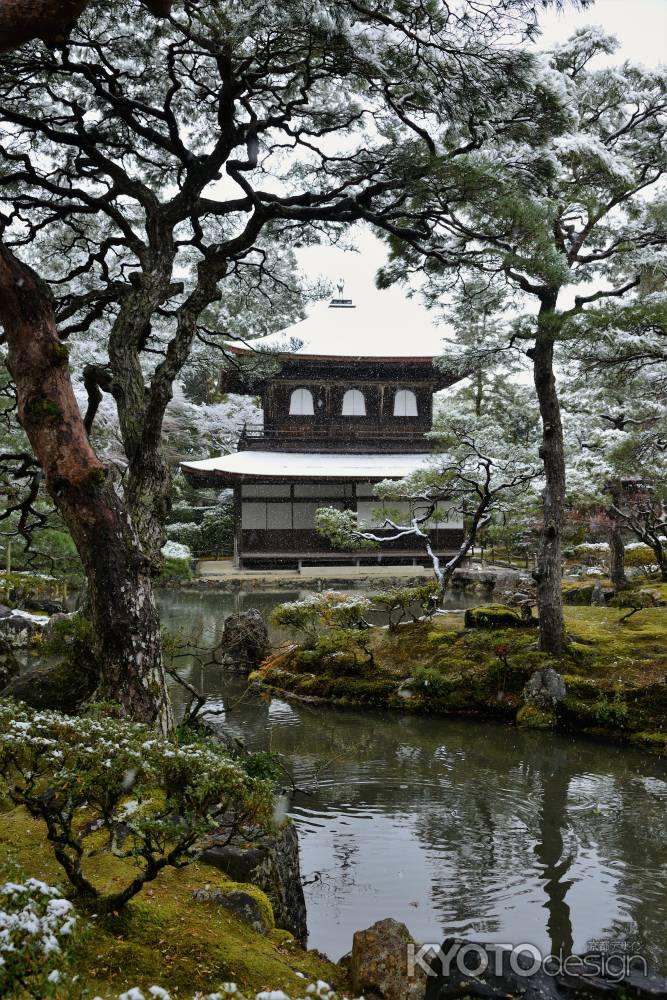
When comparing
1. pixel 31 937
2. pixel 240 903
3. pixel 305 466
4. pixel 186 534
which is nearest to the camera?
pixel 31 937

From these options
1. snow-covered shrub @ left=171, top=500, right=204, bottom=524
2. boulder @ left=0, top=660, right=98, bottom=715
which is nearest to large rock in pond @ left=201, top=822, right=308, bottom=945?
boulder @ left=0, top=660, right=98, bottom=715

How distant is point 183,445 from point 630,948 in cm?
2411

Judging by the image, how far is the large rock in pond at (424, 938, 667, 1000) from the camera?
9.69 ft

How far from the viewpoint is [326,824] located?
5250 mm

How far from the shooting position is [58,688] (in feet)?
19.6

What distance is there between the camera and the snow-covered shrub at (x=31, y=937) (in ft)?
5.39

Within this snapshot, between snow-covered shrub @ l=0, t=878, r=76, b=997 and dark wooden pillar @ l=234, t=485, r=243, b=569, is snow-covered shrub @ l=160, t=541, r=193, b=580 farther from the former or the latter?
snow-covered shrub @ l=0, t=878, r=76, b=997

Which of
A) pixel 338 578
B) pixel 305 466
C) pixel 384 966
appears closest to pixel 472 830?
pixel 384 966

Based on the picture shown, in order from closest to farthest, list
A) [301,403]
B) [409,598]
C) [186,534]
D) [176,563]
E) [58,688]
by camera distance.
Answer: [58,688] < [409,598] < [176,563] < [301,403] < [186,534]

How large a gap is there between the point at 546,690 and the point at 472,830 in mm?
2831

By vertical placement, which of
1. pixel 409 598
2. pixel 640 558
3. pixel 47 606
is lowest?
pixel 47 606

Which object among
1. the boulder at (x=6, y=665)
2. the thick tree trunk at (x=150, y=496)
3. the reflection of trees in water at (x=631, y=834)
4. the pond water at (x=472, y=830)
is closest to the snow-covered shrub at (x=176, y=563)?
the boulder at (x=6, y=665)

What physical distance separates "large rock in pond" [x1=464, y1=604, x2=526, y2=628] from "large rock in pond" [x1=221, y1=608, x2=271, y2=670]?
3081 millimetres

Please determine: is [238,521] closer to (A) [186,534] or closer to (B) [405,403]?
(A) [186,534]
